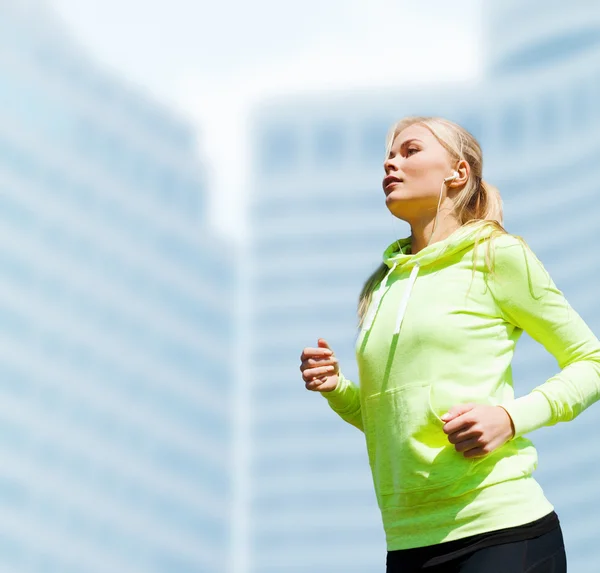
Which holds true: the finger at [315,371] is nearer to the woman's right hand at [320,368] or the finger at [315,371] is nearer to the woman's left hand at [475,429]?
the woman's right hand at [320,368]

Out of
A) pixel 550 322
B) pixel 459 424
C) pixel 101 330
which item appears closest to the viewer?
pixel 459 424

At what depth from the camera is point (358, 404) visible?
3049 millimetres

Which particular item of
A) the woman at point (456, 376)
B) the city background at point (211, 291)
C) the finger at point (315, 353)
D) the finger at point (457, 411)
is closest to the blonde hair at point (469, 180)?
the woman at point (456, 376)

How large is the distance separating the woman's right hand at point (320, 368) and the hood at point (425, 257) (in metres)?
0.15

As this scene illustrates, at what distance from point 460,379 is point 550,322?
0.92 ft

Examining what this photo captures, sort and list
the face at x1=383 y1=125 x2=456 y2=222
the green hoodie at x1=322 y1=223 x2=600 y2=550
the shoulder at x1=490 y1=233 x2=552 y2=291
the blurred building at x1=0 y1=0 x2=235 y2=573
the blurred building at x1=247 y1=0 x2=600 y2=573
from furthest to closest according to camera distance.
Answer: the blurred building at x1=247 y1=0 x2=600 y2=573, the blurred building at x1=0 y1=0 x2=235 y2=573, the face at x1=383 y1=125 x2=456 y2=222, the shoulder at x1=490 y1=233 x2=552 y2=291, the green hoodie at x1=322 y1=223 x2=600 y2=550

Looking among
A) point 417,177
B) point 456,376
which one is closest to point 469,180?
point 417,177

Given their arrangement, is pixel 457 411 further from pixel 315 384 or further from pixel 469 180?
pixel 469 180

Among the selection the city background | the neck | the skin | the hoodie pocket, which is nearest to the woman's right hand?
the skin

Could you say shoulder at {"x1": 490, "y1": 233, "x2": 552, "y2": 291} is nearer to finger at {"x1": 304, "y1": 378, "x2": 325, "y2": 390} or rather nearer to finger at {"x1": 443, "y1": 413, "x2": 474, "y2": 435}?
finger at {"x1": 443, "y1": 413, "x2": 474, "y2": 435}

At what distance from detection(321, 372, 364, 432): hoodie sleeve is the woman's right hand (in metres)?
0.02

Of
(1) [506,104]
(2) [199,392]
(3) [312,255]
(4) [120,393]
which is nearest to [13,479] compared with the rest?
(4) [120,393]

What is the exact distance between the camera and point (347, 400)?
3023 millimetres

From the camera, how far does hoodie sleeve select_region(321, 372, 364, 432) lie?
2992 mm
